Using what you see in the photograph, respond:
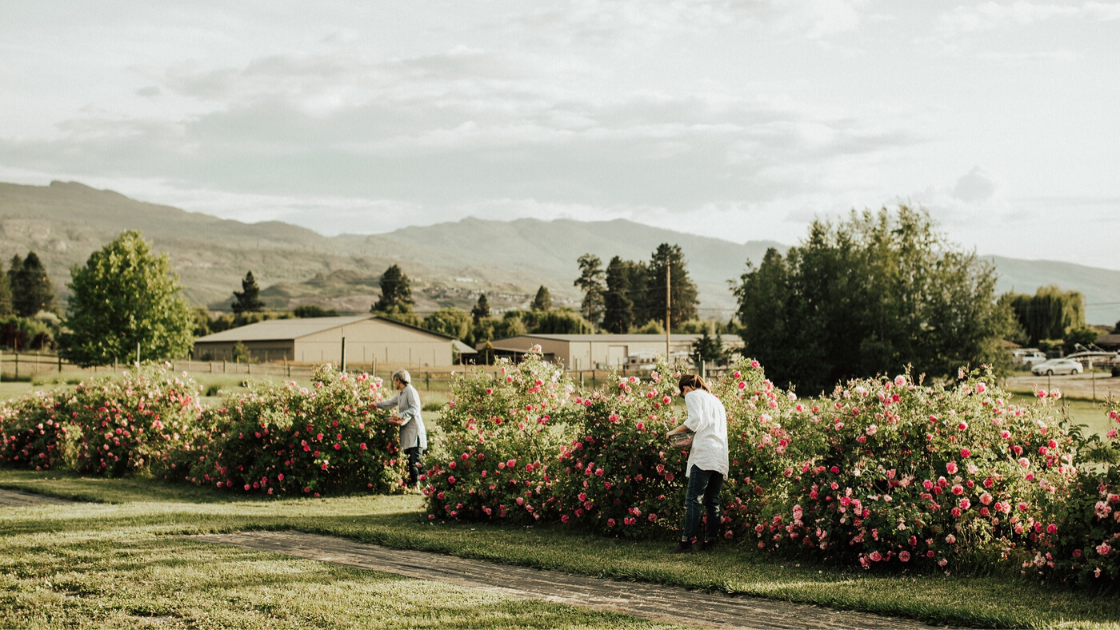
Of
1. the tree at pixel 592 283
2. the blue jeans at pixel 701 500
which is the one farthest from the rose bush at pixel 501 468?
the tree at pixel 592 283

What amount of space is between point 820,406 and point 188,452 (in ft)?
36.2

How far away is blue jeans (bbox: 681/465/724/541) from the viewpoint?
28.8 ft

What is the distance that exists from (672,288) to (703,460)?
11049cm

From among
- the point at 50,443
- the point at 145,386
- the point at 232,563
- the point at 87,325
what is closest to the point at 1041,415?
the point at 232,563

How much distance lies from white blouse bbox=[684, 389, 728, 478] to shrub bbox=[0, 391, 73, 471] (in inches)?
527

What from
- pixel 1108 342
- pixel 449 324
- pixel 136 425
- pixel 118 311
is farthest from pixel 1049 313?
pixel 136 425

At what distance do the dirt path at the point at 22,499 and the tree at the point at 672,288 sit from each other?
105459 millimetres

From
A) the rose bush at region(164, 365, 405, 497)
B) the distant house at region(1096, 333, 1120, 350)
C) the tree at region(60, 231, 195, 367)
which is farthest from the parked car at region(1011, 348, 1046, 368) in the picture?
the rose bush at region(164, 365, 405, 497)

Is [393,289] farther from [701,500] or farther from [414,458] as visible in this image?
[701,500]

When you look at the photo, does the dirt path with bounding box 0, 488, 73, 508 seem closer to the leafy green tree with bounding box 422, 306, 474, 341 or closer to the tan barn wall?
the tan barn wall

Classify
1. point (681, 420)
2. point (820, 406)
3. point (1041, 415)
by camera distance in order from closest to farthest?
point (1041, 415) < point (820, 406) < point (681, 420)

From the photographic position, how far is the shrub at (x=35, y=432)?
55.6 feet

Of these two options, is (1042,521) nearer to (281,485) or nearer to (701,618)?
(701,618)

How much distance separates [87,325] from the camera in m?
45.3
